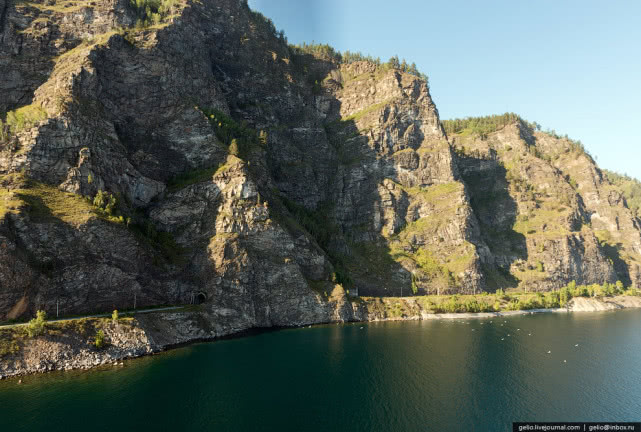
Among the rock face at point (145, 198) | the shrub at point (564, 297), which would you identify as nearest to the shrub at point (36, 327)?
the rock face at point (145, 198)

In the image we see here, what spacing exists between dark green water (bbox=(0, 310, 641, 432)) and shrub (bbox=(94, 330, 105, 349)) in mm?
8789

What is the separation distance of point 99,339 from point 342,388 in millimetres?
56175

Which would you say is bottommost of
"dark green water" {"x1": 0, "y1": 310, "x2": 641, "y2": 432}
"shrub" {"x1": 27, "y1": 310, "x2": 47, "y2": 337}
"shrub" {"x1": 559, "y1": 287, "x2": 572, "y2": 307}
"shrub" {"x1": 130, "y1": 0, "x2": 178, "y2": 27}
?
"dark green water" {"x1": 0, "y1": 310, "x2": 641, "y2": 432}

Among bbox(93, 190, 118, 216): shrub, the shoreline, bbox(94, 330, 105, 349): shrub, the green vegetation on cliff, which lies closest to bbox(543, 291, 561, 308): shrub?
the shoreline

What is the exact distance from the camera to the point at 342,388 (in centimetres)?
6719

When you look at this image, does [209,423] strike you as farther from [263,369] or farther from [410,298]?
[410,298]

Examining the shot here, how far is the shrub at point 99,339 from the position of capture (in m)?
80.8

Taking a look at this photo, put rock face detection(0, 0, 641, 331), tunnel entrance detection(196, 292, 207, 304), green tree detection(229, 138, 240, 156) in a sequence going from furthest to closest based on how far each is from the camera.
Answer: green tree detection(229, 138, 240, 156), tunnel entrance detection(196, 292, 207, 304), rock face detection(0, 0, 641, 331)

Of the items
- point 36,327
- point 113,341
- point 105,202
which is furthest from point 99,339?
point 105,202

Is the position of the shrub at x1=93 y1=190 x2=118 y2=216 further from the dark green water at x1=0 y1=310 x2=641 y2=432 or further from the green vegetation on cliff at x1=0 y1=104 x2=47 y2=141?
the dark green water at x1=0 y1=310 x2=641 y2=432

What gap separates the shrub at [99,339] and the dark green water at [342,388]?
8.79m

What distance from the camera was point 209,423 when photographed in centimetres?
5234

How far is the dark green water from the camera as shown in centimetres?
5328

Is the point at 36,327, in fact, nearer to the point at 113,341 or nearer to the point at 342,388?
the point at 113,341
